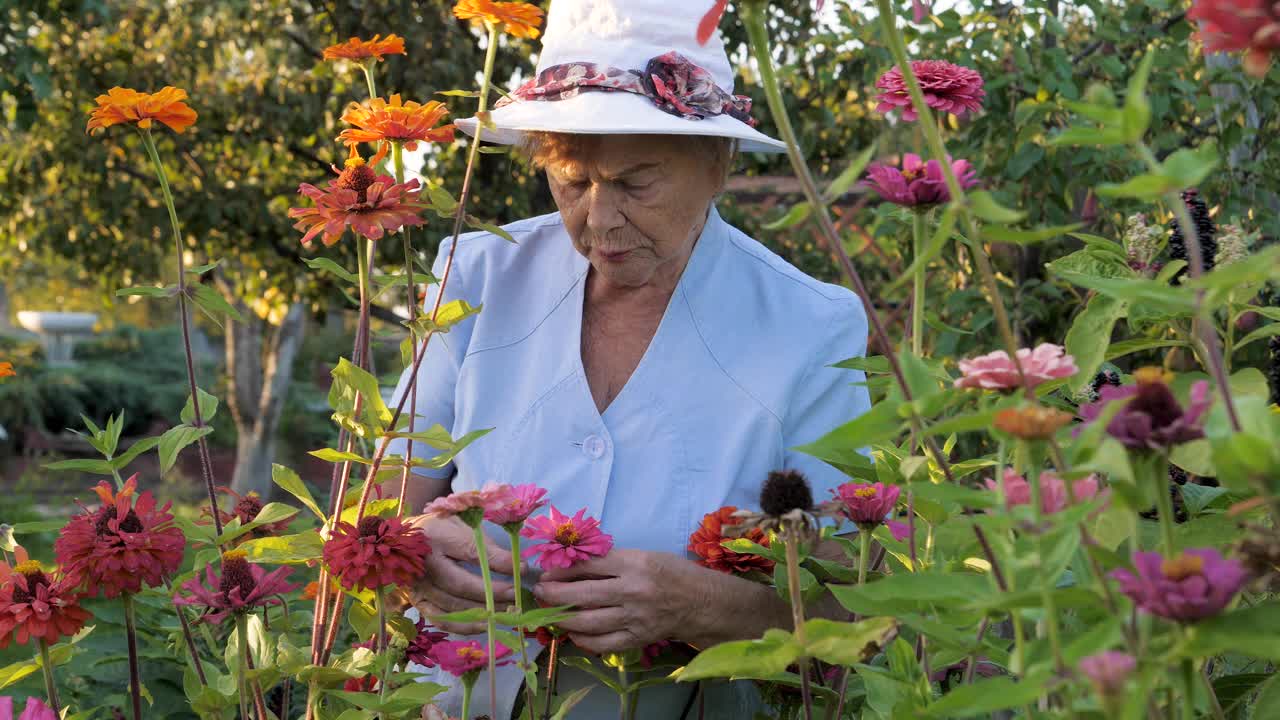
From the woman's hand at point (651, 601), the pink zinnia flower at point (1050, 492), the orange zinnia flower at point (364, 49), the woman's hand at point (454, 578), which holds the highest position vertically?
the orange zinnia flower at point (364, 49)

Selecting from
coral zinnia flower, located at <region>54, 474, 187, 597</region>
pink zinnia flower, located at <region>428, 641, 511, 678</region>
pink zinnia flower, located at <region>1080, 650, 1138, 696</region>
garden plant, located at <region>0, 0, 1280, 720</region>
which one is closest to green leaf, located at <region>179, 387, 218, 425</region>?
garden plant, located at <region>0, 0, 1280, 720</region>

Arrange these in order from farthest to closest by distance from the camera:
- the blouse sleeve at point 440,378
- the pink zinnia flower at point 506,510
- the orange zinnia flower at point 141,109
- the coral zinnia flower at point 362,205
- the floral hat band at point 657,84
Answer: the blouse sleeve at point 440,378
the floral hat band at point 657,84
the orange zinnia flower at point 141,109
the coral zinnia flower at point 362,205
the pink zinnia flower at point 506,510

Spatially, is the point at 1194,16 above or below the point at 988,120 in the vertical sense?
above

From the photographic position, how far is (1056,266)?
106cm

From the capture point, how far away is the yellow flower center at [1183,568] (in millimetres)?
598

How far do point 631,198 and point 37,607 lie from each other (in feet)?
2.94

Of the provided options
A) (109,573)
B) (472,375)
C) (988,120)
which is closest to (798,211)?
(109,573)

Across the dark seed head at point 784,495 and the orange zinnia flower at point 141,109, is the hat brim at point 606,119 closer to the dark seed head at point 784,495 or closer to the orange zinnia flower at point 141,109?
the orange zinnia flower at point 141,109

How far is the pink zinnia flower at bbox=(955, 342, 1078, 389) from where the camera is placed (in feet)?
2.58

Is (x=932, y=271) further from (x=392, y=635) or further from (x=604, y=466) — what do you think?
(x=392, y=635)

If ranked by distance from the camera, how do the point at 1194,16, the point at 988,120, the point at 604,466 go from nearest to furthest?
the point at 1194,16
the point at 604,466
the point at 988,120

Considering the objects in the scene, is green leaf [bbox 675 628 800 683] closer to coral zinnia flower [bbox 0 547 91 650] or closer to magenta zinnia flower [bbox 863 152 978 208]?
magenta zinnia flower [bbox 863 152 978 208]

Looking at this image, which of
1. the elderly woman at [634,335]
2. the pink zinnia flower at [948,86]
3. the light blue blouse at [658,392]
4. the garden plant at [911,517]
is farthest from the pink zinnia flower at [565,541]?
the pink zinnia flower at [948,86]

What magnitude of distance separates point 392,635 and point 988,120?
99.0 inches
